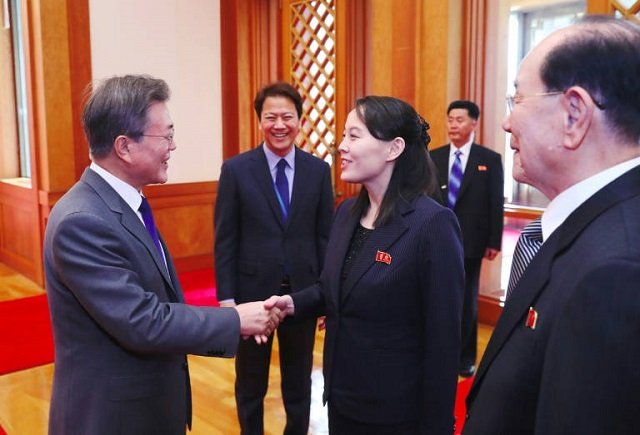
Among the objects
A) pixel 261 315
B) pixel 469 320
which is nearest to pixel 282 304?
pixel 261 315

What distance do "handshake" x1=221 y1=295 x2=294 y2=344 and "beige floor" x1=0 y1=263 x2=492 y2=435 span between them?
110 centimetres

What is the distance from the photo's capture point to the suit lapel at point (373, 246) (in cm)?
164

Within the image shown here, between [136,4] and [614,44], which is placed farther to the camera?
[136,4]

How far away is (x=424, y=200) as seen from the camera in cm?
170

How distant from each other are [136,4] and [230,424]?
4.14 metres

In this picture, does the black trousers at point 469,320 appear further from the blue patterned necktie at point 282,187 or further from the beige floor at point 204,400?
the blue patterned necktie at point 282,187

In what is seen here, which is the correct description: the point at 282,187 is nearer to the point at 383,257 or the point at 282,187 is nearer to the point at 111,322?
the point at 383,257

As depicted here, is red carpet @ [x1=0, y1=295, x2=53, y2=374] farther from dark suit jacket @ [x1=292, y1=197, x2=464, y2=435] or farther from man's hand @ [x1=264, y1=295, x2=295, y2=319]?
dark suit jacket @ [x1=292, y1=197, x2=464, y2=435]

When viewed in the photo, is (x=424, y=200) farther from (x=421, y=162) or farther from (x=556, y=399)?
(x=556, y=399)

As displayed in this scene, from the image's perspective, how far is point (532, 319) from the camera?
0.84m

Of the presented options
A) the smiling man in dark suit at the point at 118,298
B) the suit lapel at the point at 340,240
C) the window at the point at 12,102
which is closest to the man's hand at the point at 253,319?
the smiling man in dark suit at the point at 118,298

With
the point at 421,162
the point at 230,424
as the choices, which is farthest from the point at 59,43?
the point at 421,162

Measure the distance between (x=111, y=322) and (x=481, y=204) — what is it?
2.71 metres

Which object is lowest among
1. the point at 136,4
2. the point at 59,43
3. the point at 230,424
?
the point at 230,424
